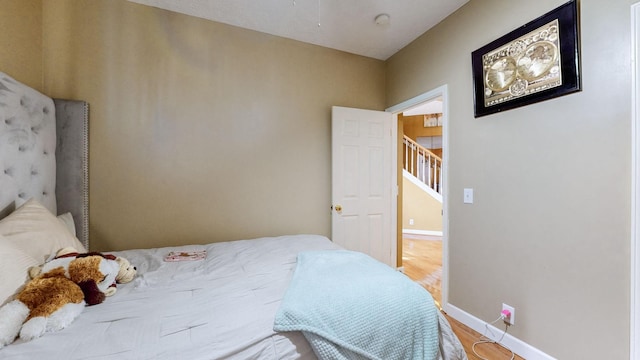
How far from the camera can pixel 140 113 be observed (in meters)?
2.03

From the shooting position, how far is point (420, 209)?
201 inches

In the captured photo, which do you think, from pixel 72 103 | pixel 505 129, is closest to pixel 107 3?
pixel 72 103

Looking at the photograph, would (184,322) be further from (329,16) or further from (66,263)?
(329,16)

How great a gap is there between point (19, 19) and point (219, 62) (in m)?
1.24

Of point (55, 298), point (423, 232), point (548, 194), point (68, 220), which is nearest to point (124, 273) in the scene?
point (55, 298)

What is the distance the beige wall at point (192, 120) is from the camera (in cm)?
193

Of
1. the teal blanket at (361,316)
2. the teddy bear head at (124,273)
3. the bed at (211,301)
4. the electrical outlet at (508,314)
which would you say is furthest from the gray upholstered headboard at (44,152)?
the electrical outlet at (508,314)

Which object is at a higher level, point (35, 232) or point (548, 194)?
point (548, 194)

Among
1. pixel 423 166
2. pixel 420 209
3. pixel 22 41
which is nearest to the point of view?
pixel 22 41

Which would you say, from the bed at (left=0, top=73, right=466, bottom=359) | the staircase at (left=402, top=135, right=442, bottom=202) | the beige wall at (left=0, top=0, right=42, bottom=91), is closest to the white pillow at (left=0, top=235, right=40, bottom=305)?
the bed at (left=0, top=73, right=466, bottom=359)

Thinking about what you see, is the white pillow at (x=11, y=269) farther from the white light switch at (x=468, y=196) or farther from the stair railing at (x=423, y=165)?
the stair railing at (x=423, y=165)

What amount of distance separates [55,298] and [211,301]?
0.54 metres

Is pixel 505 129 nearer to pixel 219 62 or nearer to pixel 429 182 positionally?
pixel 219 62

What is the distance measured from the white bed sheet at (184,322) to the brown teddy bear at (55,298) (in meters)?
0.03
